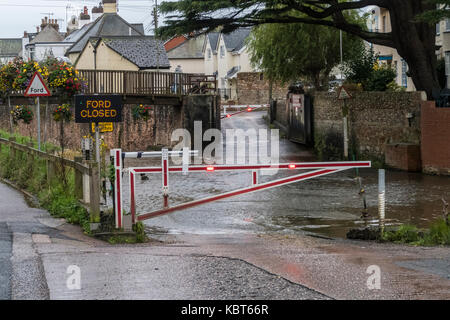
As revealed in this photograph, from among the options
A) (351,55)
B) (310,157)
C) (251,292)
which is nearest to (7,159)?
(251,292)

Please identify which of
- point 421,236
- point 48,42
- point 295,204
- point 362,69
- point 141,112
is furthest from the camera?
point 48,42

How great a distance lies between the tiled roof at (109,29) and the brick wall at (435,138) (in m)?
47.6

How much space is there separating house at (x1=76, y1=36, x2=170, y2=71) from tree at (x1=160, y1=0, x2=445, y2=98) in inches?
1272

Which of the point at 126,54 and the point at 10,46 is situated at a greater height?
the point at 10,46

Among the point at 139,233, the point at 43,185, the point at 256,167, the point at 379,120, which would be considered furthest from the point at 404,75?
the point at 139,233

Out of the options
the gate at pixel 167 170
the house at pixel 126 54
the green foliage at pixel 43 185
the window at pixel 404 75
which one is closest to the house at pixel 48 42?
the house at pixel 126 54

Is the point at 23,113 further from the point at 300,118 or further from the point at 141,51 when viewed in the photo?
the point at 141,51

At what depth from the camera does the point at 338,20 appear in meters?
29.4

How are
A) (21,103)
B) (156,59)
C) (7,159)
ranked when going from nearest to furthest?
(7,159) → (21,103) → (156,59)

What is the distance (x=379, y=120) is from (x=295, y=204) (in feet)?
38.7

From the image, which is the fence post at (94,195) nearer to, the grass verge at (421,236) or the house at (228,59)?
the grass verge at (421,236)

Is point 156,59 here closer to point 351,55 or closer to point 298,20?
point 351,55
